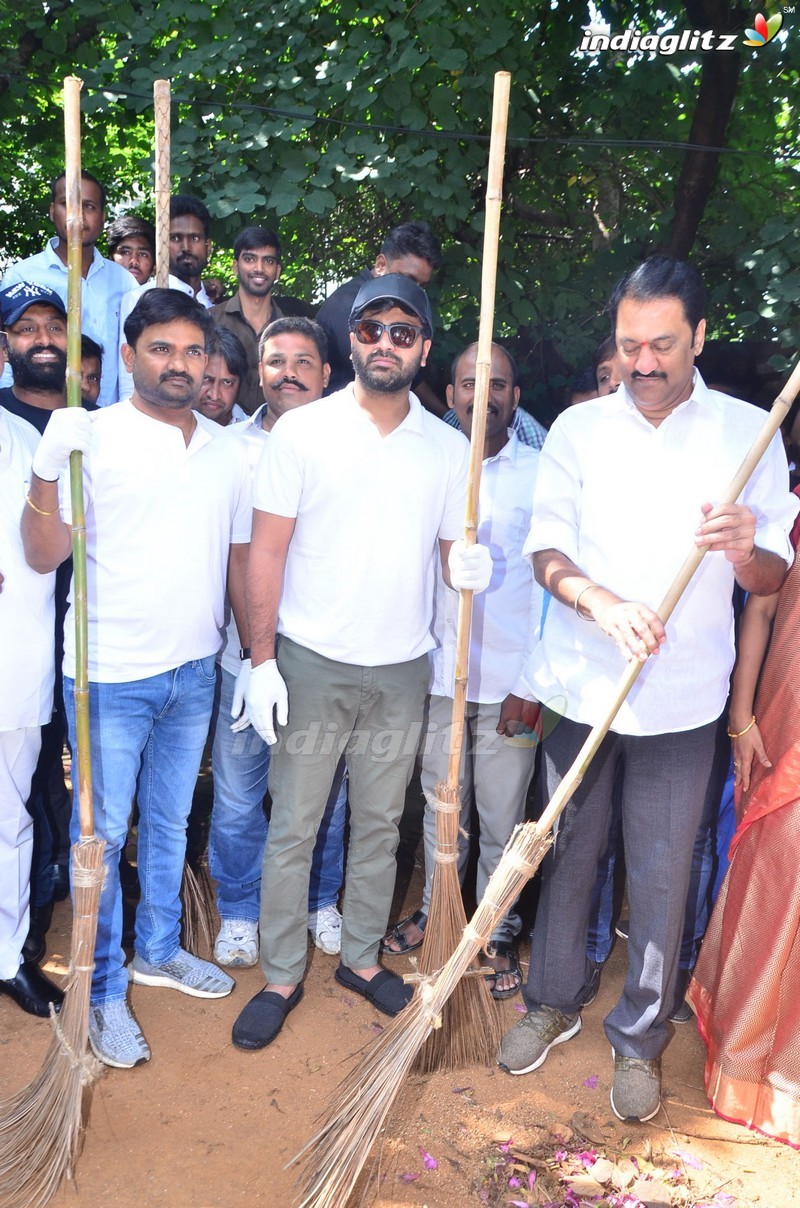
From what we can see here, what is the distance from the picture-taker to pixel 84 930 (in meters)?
2.98

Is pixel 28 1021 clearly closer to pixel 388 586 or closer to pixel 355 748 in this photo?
pixel 355 748

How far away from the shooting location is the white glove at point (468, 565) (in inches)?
122

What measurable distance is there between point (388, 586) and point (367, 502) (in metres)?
0.28

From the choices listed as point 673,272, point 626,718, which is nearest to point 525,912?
point 626,718

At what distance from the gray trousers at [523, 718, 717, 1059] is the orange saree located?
0.19 meters

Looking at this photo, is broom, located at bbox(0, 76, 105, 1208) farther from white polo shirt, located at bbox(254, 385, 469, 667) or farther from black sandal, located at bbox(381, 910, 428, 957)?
black sandal, located at bbox(381, 910, 428, 957)

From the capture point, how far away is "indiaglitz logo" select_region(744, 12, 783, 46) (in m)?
5.95

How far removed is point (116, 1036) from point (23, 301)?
8.49ft

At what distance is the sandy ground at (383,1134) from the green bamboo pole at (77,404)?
909mm

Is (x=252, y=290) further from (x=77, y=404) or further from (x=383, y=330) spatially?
(x=77, y=404)

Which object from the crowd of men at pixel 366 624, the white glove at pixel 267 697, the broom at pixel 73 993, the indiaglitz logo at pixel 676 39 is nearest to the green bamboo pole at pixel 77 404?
the broom at pixel 73 993

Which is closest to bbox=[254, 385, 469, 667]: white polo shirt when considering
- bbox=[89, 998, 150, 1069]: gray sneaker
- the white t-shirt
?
the white t-shirt

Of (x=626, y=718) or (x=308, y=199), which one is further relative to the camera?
(x=308, y=199)

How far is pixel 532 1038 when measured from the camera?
3.45 m
